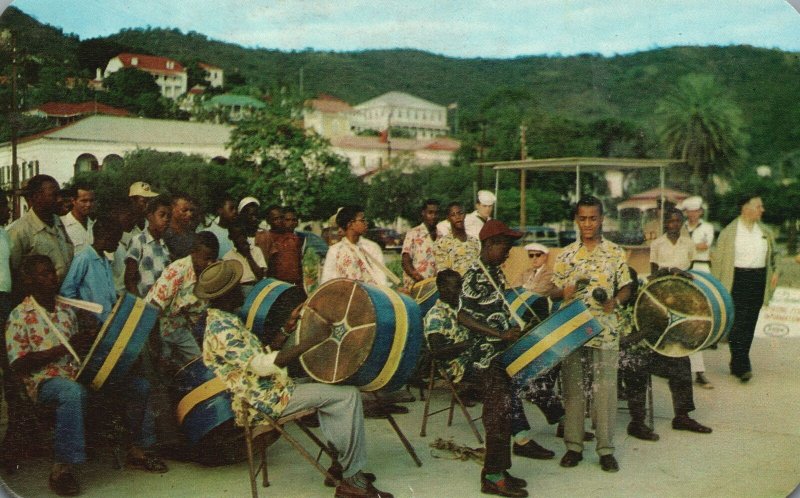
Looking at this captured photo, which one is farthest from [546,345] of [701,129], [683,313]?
[701,129]

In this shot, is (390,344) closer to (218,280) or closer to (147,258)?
(218,280)

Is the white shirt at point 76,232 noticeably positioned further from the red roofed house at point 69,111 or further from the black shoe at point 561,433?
the black shoe at point 561,433

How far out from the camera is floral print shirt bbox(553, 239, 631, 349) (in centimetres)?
484

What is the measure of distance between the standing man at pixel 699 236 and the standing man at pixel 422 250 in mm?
2157

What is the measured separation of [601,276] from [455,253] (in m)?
1.88

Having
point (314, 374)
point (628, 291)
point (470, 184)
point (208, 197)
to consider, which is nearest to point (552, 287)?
point (628, 291)

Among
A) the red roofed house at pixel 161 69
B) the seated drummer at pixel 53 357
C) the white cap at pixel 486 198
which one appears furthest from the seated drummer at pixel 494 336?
the red roofed house at pixel 161 69

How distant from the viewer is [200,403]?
174 inches

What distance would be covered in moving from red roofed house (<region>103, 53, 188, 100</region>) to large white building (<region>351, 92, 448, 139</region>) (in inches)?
65.7

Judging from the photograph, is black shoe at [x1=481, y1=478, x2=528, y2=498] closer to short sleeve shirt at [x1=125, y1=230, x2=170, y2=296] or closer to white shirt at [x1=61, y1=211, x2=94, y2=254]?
short sleeve shirt at [x1=125, y1=230, x2=170, y2=296]

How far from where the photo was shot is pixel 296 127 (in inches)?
279

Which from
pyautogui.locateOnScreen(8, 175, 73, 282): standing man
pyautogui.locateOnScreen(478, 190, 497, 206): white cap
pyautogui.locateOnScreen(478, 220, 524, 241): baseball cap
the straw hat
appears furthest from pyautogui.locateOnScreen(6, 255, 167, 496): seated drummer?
pyautogui.locateOnScreen(478, 190, 497, 206): white cap

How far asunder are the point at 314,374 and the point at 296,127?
10.9 ft

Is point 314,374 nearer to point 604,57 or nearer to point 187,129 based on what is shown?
point 187,129
